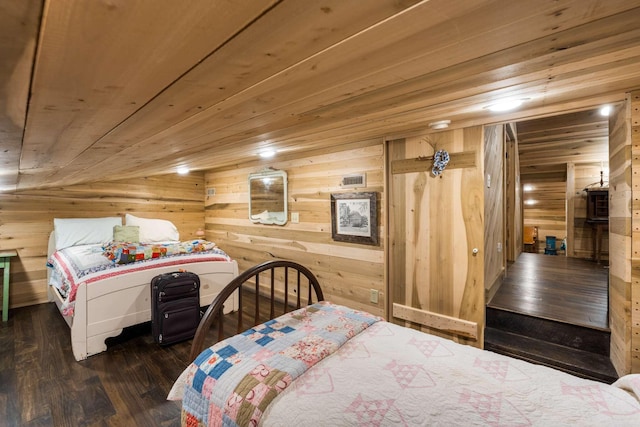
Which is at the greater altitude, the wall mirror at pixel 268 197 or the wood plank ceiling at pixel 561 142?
the wood plank ceiling at pixel 561 142

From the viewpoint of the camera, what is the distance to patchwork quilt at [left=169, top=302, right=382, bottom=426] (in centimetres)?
116

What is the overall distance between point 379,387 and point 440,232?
1653mm

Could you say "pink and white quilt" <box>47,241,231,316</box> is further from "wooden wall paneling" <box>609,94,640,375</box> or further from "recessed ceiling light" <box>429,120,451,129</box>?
"wooden wall paneling" <box>609,94,640,375</box>

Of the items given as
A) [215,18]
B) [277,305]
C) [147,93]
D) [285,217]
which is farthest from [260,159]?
[215,18]

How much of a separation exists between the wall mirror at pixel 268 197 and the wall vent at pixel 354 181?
950 mm

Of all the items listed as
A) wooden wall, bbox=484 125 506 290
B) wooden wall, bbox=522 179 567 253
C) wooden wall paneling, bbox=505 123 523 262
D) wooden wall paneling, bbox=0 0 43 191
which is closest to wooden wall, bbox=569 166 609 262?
wooden wall paneling, bbox=505 123 523 262

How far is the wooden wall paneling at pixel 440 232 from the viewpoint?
2.35m

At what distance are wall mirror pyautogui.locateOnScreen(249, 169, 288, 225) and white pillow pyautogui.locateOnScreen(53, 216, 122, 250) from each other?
6.58ft

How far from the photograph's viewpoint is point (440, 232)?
2.52 m

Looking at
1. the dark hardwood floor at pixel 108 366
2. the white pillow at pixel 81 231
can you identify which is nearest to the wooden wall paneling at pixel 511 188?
the dark hardwood floor at pixel 108 366

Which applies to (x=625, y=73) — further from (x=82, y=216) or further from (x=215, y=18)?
(x=82, y=216)

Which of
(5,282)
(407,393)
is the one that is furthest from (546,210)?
(5,282)

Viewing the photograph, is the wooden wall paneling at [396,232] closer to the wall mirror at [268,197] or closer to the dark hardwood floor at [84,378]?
the wall mirror at [268,197]

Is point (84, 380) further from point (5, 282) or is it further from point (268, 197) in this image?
point (268, 197)
